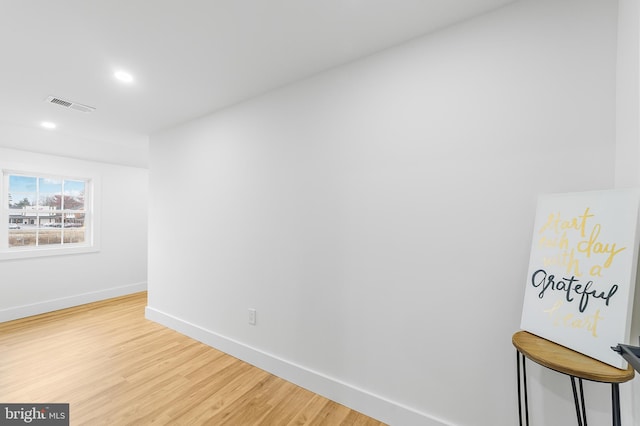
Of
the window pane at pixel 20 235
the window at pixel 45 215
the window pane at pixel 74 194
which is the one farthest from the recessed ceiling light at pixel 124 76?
the window pane at pixel 20 235

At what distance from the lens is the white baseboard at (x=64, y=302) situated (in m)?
3.46

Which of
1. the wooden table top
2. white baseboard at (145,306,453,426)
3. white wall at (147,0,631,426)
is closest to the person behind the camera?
the wooden table top

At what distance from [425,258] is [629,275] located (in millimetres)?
808

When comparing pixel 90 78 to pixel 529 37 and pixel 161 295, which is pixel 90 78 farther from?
pixel 529 37

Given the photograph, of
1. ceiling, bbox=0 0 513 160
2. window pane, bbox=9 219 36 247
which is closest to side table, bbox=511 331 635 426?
ceiling, bbox=0 0 513 160

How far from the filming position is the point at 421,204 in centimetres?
164

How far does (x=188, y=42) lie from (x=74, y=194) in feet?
13.2

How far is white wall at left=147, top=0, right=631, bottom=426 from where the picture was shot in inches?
50.8

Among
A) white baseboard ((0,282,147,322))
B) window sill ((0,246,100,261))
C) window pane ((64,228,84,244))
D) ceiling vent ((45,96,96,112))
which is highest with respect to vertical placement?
ceiling vent ((45,96,96,112))

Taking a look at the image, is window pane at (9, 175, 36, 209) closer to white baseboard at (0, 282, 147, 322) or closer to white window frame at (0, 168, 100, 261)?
white window frame at (0, 168, 100, 261)

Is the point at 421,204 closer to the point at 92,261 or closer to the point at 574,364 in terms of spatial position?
the point at 574,364

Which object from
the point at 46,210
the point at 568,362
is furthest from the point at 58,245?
the point at 568,362

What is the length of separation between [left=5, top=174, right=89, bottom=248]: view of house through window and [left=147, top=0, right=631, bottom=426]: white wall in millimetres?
3372

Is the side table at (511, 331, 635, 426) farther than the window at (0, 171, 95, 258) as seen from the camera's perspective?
No
